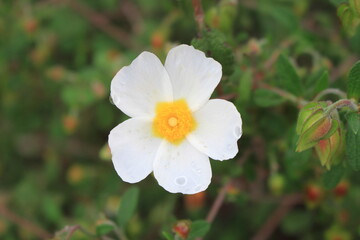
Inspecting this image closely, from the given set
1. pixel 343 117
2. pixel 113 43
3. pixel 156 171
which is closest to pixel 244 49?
pixel 343 117

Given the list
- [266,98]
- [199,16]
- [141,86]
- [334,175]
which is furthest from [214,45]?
[334,175]

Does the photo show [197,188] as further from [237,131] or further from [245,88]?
[245,88]

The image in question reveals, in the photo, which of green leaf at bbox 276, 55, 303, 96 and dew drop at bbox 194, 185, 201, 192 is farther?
green leaf at bbox 276, 55, 303, 96

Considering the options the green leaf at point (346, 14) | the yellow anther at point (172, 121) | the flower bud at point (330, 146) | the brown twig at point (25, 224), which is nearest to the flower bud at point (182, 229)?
the yellow anther at point (172, 121)

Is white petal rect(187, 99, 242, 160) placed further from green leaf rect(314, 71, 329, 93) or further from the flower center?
green leaf rect(314, 71, 329, 93)

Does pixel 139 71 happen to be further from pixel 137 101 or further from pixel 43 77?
pixel 43 77

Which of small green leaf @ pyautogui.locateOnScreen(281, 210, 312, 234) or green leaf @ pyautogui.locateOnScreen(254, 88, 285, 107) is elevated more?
green leaf @ pyautogui.locateOnScreen(254, 88, 285, 107)

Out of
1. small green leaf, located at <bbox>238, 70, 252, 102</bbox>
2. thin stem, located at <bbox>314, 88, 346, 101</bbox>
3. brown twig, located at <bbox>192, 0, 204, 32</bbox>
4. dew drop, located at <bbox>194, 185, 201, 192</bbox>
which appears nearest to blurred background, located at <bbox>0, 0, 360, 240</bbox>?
small green leaf, located at <bbox>238, 70, 252, 102</bbox>
